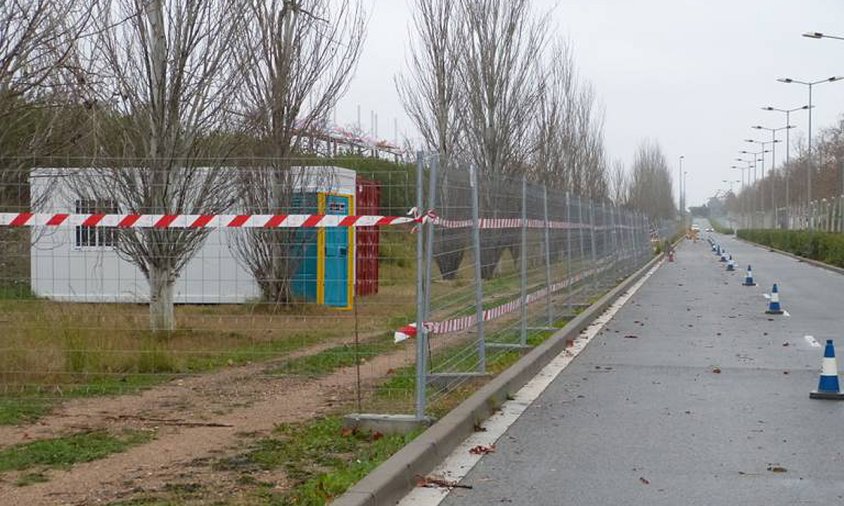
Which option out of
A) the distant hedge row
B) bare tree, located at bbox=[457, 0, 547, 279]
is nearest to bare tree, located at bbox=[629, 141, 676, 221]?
the distant hedge row

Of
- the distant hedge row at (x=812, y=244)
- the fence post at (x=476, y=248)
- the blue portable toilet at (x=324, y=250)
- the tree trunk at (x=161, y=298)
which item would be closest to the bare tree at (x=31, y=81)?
the tree trunk at (x=161, y=298)

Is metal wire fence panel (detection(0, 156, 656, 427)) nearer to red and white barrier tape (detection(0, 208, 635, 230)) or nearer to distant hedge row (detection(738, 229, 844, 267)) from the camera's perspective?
red and white barrier tape (detection(0, 208, 635, 230))

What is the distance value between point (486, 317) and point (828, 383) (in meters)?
3.48

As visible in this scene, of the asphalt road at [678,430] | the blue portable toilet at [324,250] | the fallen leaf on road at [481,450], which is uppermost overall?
the blue portable toilet at [324,250]

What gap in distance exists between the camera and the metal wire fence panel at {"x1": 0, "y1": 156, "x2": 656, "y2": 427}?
8.98m

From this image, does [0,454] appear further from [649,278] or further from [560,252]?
[649,278]

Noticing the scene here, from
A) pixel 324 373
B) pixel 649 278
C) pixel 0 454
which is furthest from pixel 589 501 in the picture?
pixel 649 278

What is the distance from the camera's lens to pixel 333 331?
11750 mm

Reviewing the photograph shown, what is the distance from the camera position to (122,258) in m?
13.7

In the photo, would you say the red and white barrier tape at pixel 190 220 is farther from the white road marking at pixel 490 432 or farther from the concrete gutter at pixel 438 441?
the white road marking at pixel 490 432

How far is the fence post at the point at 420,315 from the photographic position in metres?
7.78

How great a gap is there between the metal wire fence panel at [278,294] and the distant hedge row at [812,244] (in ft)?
105

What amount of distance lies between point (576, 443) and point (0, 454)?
4.21m

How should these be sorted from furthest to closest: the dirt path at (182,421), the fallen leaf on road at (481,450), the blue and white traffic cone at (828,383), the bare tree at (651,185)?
the bare tree at (651,185), the blue and white traffic cone at (828,383), the fallen leaf on road at (481,450), the dirt path at (182,421)
